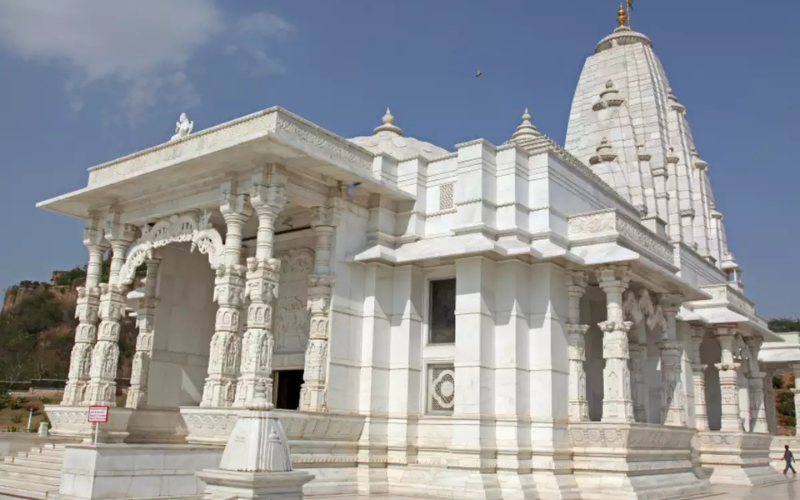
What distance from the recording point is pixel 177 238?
16.9 metres

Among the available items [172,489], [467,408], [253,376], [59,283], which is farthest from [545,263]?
[59,283]

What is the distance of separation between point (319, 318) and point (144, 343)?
208 inches

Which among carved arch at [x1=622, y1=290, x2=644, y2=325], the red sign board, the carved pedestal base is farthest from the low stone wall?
carved arch at [x1=622, y1=290, x2=644, y2=325]

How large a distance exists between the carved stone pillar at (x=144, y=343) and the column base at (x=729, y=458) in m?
15.7

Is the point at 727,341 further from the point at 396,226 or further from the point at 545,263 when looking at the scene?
the point at 396,226

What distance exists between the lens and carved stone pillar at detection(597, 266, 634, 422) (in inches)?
622

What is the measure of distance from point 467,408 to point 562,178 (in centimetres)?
587

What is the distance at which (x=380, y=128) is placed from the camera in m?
21.3

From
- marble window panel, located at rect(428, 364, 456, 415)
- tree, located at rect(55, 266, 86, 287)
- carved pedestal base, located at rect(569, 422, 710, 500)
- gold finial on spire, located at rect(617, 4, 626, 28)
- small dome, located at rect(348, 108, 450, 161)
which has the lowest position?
carved pedestal base, located at rect(569, 422, 710, 500)

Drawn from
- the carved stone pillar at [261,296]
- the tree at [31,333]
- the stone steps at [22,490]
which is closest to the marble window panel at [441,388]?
the carved stone pillar at [261,296]

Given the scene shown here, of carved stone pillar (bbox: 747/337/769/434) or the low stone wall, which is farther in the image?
carved stone pillar (bbox: 747/337/769/434)

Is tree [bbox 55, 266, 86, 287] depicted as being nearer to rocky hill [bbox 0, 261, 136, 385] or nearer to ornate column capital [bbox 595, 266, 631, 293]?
rocky hill [bbox 0, 261, 136, 385]

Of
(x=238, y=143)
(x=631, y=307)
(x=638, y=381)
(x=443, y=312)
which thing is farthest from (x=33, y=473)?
(x=638, y=381)

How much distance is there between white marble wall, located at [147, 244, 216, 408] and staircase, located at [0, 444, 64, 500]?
122 inches
